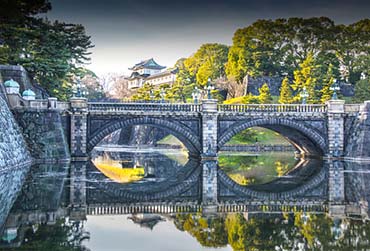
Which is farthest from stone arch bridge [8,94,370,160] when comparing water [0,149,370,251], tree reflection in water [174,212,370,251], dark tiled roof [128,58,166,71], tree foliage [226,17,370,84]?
dark tiled roof [128,58,166,71]

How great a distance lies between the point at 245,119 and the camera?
43.1 metres

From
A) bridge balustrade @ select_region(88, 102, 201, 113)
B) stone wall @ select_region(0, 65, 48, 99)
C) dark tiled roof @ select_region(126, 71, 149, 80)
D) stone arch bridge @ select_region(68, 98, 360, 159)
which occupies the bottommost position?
stone arch bridge @ select_region(68, 98, 360, 159)

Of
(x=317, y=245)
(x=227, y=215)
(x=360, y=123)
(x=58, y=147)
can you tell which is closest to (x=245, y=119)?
(x=360, y=123)

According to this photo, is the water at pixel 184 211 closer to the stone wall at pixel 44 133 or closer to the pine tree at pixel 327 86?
the stone wall at pixel 44 133

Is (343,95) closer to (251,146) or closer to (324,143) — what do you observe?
(251,146)

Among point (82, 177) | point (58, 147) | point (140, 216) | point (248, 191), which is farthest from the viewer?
point (58, 147)

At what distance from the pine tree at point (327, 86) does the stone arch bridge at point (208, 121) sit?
1386cm

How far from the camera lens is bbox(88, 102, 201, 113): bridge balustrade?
4094 centimetres

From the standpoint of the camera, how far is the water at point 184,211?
13227 mm

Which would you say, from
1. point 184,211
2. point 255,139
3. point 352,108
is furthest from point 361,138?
point 184,211

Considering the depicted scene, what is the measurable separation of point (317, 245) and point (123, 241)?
5273 millimetres

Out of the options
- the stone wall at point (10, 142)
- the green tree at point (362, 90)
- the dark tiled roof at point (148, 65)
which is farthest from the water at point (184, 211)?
the dark tiled roof at point (148, 65)

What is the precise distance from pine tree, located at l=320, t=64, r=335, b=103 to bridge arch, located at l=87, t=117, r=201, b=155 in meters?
22.3

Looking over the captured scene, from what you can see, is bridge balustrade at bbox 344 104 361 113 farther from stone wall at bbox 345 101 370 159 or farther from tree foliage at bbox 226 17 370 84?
tree foliage at bbox 226 17 370 84
